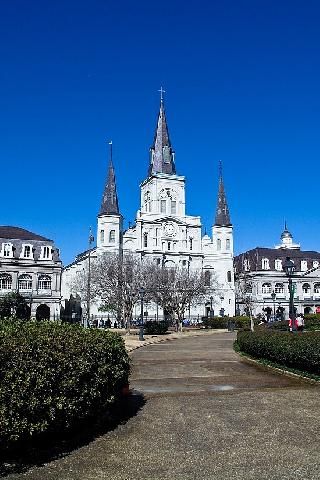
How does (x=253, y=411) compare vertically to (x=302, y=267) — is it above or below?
below

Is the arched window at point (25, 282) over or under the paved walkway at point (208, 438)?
over

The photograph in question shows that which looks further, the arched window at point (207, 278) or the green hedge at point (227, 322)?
the arched window at point (207, 278)

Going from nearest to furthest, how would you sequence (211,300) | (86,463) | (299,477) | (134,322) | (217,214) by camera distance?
(299,477) < (86,463) < (134,322) < (211,300) < (217,214)

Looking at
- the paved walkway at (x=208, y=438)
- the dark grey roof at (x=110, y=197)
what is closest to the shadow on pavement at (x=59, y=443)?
the paved walkway at (x=208, y=438)

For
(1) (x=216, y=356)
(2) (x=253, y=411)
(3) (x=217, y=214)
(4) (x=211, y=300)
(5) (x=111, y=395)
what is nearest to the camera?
(5) (x=111, y=395)

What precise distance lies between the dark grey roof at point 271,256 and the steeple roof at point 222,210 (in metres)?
9.02

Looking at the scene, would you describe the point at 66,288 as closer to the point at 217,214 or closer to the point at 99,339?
the point at 217,214

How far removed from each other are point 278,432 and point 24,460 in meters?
4.24

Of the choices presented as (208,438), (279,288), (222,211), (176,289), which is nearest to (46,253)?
(176,289)

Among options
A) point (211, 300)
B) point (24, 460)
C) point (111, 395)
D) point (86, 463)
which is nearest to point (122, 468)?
point (86, 463)

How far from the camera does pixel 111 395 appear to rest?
28.5 ft

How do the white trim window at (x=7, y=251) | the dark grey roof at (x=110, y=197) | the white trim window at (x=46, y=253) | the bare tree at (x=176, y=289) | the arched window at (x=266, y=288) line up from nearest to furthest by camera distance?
the bare tree at (x=176, y=289)
the white trim window at (x=7, y=251)
the white trim window at (x=46, y=253)
the dark grey roof at (x=110, y=197)
the arched window at (x=266, y=288)

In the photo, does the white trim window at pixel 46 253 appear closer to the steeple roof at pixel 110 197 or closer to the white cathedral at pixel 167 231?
the white cathedral at pixel 167 231

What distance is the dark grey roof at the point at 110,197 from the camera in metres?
70.4
